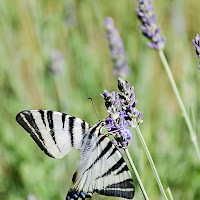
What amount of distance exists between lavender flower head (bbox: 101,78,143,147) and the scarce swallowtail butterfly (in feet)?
0.54

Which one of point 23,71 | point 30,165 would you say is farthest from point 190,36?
point 30,165

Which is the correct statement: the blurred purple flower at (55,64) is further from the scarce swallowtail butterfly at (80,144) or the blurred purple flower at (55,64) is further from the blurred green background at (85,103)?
the scarce swallowtail butterfly at (80,144)

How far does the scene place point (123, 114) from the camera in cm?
150

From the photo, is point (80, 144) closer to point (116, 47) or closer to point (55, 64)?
point (116, 47)

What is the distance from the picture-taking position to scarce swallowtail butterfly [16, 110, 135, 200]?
1.67 metres

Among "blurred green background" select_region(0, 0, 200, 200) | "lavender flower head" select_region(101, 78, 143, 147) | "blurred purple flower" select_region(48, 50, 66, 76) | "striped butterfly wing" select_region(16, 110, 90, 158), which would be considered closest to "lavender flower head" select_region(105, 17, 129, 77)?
"blurred green background" select_region(0, 0, 200, 200)

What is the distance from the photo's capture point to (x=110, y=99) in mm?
1521

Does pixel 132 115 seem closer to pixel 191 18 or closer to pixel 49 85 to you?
pixel 49 85

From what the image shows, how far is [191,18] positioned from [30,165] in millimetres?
3449

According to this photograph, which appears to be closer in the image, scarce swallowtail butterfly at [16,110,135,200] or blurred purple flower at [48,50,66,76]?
scarce swallowtail butterfly at [16,110,135,200]

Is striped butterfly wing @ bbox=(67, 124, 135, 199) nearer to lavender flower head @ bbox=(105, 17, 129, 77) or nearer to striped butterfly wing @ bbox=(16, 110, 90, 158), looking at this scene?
striped butterfly wing @ bbox=(16, 110, 90, 158)

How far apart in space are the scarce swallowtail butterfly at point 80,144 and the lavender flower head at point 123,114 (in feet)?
0.54

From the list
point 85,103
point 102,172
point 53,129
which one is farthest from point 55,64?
point 102,172

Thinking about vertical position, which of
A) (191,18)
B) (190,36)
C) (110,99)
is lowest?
(110,99)
